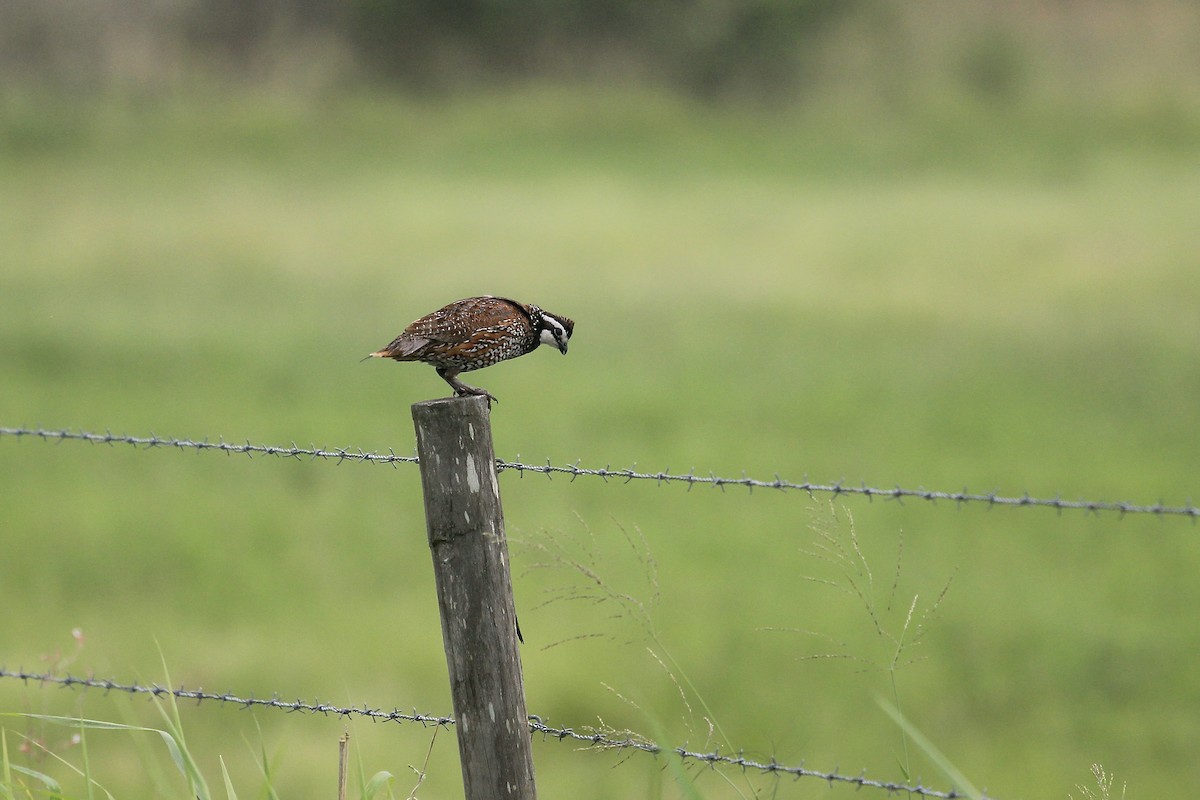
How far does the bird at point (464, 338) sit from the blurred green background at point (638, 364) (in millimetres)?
628

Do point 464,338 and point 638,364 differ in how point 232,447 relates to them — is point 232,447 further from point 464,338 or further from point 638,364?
point 638,364

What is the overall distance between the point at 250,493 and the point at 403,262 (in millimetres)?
12739

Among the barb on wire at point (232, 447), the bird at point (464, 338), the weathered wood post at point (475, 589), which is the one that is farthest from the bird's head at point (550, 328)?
the weathered wood post at point (475, 589)

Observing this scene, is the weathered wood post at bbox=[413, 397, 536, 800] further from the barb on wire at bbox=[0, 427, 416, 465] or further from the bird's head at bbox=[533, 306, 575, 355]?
the bird's head at bbox=[533, 306, 575, 355]

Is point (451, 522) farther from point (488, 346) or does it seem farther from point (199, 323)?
point (199, 323)

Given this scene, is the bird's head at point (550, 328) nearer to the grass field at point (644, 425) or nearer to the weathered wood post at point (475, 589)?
the weathered wood post at point (475, 589)

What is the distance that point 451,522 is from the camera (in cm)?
362

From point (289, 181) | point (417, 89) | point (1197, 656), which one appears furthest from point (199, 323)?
point (417, 89)

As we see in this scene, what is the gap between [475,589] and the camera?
11.9ft

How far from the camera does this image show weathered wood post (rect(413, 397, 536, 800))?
3.62 metres

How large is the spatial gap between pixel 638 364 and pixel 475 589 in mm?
16958

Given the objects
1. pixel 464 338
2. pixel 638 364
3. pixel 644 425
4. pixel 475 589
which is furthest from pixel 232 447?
pixel 638 364

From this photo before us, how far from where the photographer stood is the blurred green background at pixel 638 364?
33.5ft

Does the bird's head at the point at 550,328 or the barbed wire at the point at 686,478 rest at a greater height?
the bird's head at the point at 550,328
